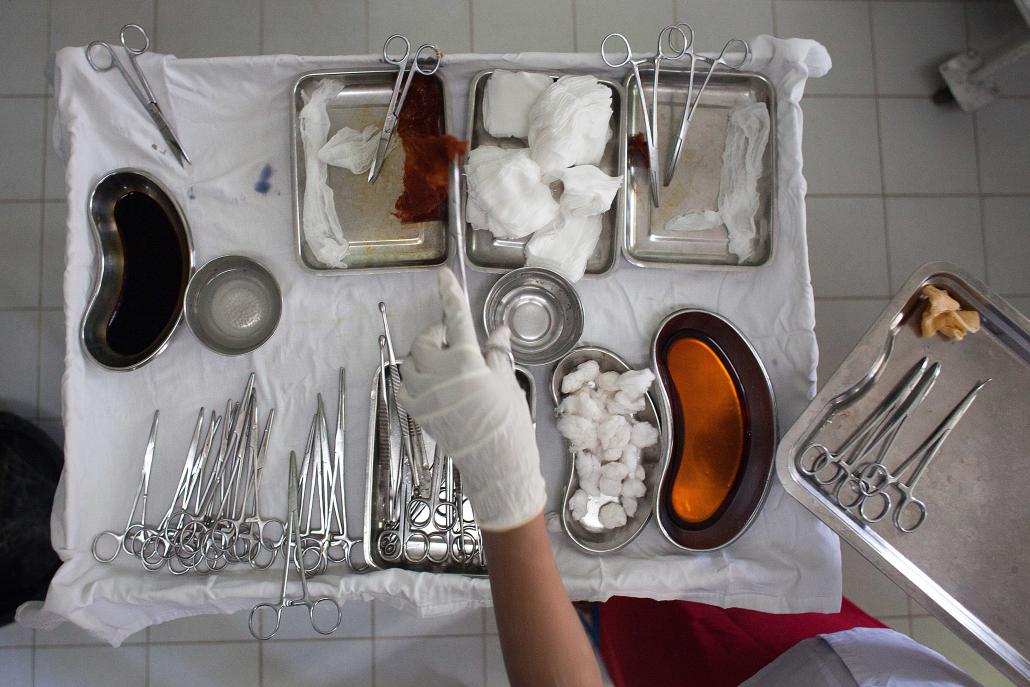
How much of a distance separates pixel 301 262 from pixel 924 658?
1396 mm

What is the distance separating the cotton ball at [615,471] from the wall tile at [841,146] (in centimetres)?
122

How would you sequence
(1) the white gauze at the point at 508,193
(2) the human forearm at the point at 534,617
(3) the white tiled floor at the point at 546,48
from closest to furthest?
(2) the human forearm at the point at 534,617 < (1) the white gauze at the point at 508,193 < (3) the white tiled floor at the point at 546,48

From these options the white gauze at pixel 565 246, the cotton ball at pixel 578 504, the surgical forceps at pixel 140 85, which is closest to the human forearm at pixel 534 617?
the cotton ball at pixel 578 504

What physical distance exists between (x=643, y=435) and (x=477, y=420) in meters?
0.40

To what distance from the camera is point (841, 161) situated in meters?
1.85

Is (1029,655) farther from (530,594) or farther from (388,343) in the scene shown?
(388,343)

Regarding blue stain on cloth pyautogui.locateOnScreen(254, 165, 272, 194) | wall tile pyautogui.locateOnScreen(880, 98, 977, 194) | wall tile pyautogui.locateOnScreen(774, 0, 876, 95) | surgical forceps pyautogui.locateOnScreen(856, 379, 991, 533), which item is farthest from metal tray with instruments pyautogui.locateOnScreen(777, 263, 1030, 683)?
blue stain on cloth pyautogui.locateOnScreen(254, 165, 272, 194)

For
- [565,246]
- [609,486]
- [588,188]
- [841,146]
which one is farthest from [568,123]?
[841,146]

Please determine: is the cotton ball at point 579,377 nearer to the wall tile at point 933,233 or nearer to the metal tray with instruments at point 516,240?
the metal tray with instruments at point 516,240

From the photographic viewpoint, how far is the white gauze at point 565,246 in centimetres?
115

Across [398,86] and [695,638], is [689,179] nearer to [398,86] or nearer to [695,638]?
[398,86]

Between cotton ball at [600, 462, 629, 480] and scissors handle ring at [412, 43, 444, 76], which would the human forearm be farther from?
scissors handle ring at [412, 43, 444, 76]

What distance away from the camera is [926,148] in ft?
6.10

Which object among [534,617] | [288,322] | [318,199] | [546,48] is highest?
[546,48]
